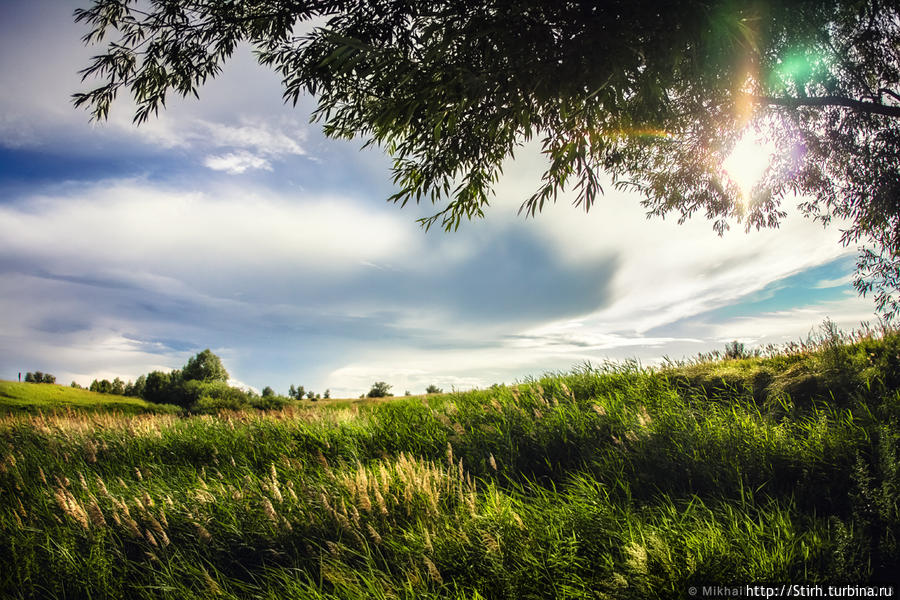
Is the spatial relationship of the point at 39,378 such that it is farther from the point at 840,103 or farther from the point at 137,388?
the point at 840,103

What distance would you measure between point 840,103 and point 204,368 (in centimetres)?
2867

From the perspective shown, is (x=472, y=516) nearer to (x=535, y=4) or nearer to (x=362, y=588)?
(x=362, y=588)

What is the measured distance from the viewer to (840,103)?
31.5ft

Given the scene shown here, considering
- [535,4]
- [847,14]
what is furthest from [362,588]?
[847,14]

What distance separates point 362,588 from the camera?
2959 mm

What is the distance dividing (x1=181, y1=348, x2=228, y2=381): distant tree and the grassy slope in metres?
3.91

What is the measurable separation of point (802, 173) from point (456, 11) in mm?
11205

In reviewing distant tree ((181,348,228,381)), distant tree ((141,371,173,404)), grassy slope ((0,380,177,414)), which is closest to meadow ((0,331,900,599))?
grassy slope ((0,380,177,414))

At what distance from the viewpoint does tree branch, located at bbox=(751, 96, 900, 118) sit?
959 centimetres

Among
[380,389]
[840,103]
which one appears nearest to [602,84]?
[840,103]

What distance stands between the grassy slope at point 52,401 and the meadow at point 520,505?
1062 cm

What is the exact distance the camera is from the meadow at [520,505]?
289 centimetres

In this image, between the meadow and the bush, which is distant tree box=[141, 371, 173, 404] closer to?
the bush

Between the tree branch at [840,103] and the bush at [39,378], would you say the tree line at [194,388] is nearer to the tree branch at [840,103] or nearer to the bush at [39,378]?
the bush at [39,378]
